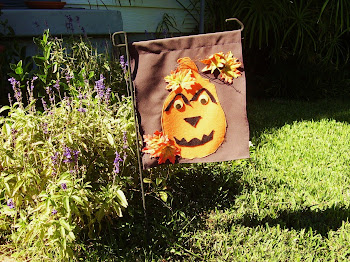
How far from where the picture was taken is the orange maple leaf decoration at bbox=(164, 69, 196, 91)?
7.29ft

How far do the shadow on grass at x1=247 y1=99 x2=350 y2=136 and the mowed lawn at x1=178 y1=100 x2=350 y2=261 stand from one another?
0.75 feet

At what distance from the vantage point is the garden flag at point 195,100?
7.38ft

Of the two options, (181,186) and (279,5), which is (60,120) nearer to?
(181,186)

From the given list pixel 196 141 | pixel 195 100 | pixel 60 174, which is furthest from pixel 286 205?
pixel 60 174

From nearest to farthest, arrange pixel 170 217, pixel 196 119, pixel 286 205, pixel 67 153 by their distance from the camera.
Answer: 1. pixel 67 153
2. pixel 196 119
3. pixel 170 217
4. pixel 286 205

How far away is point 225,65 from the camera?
2242mm

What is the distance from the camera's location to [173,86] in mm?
2234

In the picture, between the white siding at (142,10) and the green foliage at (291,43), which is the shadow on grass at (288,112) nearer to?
the green foliage at (291,43)

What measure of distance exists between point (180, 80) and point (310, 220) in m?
1.28

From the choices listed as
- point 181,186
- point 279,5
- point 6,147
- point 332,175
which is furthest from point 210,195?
point 279,5

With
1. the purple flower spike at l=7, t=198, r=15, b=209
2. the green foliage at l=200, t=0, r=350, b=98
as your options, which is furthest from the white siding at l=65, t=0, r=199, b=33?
the purple flower spike at l=7, t=198, r=15, b=209

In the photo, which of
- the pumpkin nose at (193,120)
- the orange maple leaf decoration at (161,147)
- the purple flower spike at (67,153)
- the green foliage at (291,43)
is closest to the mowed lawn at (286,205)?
the orange maple leaf decoration at (161,147)

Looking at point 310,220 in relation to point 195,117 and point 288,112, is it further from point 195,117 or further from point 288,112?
point 288,112

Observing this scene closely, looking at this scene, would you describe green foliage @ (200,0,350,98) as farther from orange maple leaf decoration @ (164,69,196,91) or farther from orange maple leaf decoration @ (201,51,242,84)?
orange maple leaf decoration @ (164,69,196,91)
